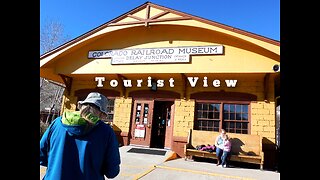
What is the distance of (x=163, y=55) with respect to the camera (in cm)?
1239

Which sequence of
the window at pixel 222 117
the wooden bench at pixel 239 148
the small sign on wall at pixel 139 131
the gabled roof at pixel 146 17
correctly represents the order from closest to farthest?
the wooden bench at pixel 239 148 → the window at pixel 222 117 → the gabled roof at pixel 146 17 → the small sign on wall at pixel 139 131

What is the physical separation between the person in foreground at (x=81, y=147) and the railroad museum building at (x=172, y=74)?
30.7 ft

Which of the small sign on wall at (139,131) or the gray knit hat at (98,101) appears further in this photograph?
the small sign on wall at (139,131)

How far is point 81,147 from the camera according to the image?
7.03ft

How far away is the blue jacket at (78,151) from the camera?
6.87ft

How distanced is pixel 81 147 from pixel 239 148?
9.53 meters

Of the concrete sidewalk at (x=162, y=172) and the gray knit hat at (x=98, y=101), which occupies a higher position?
the gray knit hat at (x=98, y=101)

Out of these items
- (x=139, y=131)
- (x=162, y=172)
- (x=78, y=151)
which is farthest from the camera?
(x=139, y=131)

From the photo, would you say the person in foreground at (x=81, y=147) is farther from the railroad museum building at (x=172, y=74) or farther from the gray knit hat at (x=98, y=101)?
the railroad museum building at (x=172, y=74)

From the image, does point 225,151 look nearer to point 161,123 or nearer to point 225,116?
point 225,116

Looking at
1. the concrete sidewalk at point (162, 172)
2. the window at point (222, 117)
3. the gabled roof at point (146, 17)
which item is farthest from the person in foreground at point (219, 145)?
the gabled roof at point (146, 17)

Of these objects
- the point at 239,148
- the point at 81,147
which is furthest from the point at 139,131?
the point at 81,147
